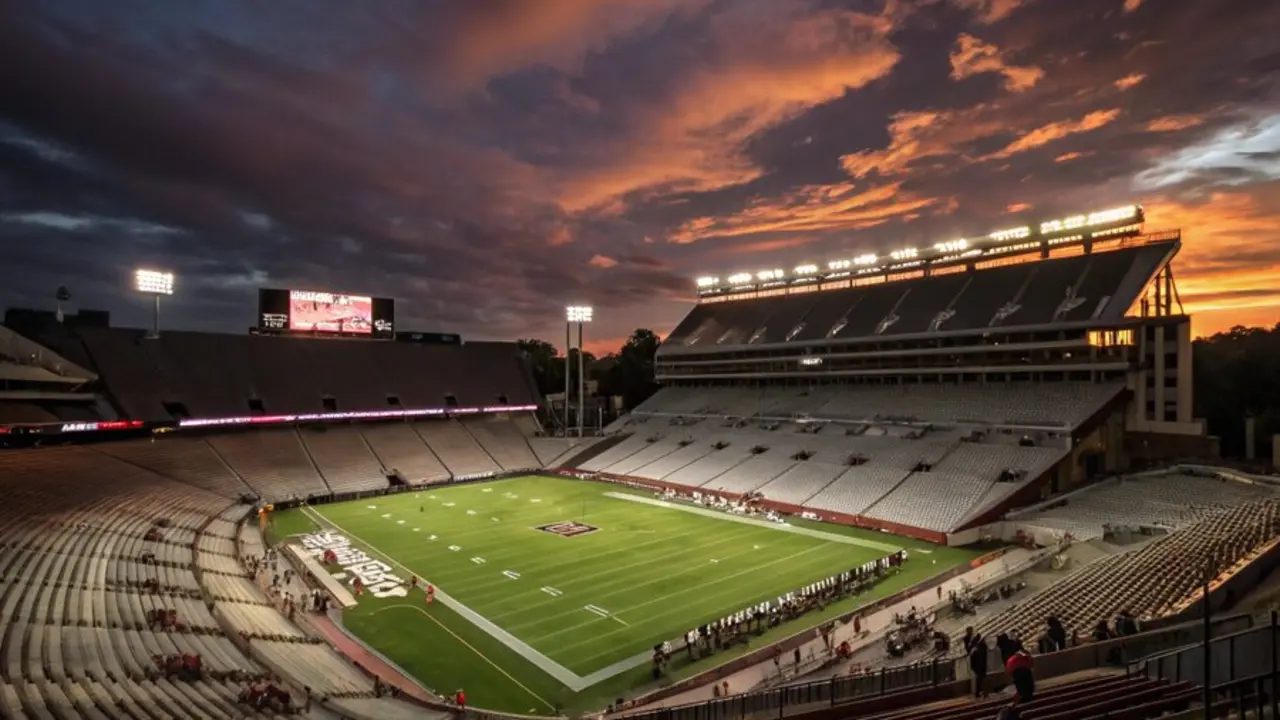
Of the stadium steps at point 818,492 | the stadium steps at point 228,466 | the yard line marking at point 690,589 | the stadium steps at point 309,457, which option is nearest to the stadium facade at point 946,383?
the stadium steps at point 818,492

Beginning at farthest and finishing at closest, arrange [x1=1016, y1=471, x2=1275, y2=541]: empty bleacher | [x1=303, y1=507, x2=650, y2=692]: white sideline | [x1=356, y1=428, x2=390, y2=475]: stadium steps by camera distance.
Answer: [x1=356, y1=428, x2=390, y2=475]: stadium steps, [x1=1016, y1=471, x2=1275, y2=541]: empty bleacher, [x1=303, y1=507, x2=650, y2=692]: white sideline

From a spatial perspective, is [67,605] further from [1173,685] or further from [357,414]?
[357,414]

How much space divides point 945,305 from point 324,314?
171 ft

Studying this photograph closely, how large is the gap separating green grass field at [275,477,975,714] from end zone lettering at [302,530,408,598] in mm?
737

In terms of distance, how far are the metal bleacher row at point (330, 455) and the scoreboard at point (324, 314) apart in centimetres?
858

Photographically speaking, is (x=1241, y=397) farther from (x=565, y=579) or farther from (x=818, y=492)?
(x=565, y=579)

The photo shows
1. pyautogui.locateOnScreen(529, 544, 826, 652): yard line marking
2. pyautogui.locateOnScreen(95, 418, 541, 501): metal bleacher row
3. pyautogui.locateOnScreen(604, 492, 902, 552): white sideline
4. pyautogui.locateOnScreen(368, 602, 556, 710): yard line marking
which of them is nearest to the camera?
pyautogui.locateOnScreen(368, 602, 556, 710): yard line marking

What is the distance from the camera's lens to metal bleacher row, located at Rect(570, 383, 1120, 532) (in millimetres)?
36594

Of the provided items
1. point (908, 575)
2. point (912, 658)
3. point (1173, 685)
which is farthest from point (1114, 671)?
point (908, 575)

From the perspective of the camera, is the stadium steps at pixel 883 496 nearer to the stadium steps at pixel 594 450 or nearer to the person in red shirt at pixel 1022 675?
the stadium steps at pixel 594 450

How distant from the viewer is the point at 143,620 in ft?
60.2

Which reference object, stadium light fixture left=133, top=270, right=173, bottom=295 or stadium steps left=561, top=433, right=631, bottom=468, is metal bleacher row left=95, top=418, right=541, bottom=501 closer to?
stadium steps left=561, top=433, right=631, bottom=468

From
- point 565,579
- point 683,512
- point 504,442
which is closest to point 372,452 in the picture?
point 504,442

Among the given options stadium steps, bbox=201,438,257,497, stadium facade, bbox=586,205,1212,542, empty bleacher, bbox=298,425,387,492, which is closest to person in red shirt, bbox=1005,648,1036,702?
stadium facade, bbox=586,205,1212,542
